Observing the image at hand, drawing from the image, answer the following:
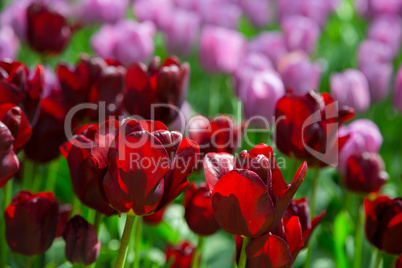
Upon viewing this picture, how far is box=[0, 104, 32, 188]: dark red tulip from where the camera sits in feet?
2.04

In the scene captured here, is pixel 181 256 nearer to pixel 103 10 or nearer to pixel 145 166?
pixel 145 166

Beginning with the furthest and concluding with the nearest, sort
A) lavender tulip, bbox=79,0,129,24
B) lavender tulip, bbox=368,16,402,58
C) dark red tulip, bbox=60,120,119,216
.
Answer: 1. lavender tulip, bbox=79,0,129,24
2. lavender tulip, bbox=368,16,402,58
3. dark red tulip, bbox=60,120,119,216

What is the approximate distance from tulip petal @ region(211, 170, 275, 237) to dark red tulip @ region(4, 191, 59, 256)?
0.25 meters

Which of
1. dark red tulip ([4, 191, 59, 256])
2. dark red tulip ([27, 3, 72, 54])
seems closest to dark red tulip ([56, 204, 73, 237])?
dark red tulip ([4, 191, 59, 256])

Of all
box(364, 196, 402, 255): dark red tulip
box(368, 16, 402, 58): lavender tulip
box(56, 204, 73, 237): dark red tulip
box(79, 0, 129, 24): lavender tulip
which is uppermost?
box(364, 196, 402, 255): dark red tulip

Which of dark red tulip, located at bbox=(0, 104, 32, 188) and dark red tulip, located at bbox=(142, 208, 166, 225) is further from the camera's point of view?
dark red tulip, located at bbox=(142, 208, 166, 225)

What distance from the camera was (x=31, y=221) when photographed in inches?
28.9

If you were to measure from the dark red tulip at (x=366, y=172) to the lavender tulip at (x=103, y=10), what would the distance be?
1500 millimetres

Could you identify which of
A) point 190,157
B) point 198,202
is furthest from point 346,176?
point 190,157

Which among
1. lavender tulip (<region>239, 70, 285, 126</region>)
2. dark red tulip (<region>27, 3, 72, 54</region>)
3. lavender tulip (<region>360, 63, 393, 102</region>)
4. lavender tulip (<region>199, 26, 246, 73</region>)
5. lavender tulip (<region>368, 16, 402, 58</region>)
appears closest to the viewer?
lavender tulip (<region>239, 70, 285, 126</region>)

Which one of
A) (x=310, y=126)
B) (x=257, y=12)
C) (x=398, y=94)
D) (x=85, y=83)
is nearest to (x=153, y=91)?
(x=85, y=83)

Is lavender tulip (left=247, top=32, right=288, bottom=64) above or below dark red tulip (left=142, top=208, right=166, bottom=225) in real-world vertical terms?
below

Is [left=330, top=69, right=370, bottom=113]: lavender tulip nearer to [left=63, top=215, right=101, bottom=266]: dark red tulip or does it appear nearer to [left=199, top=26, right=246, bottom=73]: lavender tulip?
[left=199, top=26, right=246, bottom=73]: lavender tulip

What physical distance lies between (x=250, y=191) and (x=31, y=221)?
0.30m
